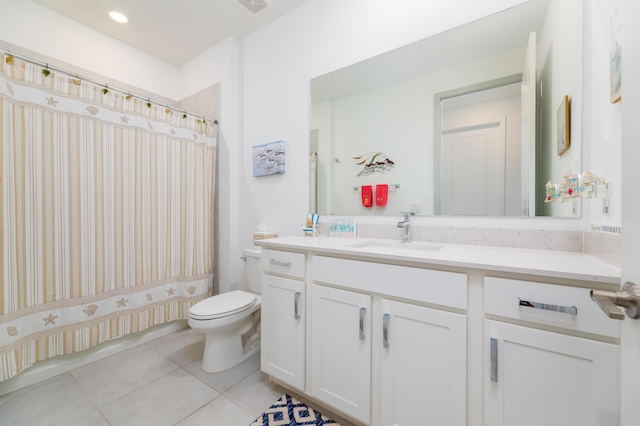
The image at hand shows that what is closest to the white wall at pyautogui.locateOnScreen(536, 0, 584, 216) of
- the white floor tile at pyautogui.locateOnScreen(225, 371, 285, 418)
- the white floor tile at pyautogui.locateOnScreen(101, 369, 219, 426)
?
the white floor tile at pyautogui.locateOnScreen(225, 371, 285, 418)

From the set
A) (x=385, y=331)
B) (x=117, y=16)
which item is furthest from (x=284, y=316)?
(x=117, y=16)

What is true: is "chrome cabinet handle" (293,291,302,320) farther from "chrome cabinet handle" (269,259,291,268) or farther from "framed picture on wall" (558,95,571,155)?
"framed picture on wall" (558,95,571,155)

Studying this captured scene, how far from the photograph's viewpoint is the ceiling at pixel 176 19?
1.87 m

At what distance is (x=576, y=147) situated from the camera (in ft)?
3.47

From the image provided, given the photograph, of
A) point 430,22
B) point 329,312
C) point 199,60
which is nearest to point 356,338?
point 329,312

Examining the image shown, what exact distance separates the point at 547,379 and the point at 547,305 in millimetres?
225

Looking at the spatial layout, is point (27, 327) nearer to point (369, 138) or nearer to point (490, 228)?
point (369, 138)

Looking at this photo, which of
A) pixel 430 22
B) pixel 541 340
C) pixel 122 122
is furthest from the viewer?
pixel 122 122

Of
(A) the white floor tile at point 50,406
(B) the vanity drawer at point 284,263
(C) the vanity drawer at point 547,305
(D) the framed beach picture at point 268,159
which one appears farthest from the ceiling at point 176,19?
(A) the white floor tile at point 50,406

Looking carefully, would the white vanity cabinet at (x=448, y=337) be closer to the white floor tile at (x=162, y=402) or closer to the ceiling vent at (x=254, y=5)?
the white floor tile at (x=162, y=402)

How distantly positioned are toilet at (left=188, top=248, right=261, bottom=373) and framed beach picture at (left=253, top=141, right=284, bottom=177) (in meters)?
0.99

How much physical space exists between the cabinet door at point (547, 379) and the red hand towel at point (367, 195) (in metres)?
0.95

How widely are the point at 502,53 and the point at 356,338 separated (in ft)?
5.15

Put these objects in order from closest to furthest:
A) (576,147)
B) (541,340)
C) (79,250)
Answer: (541,340), (576,147), (79,250)
